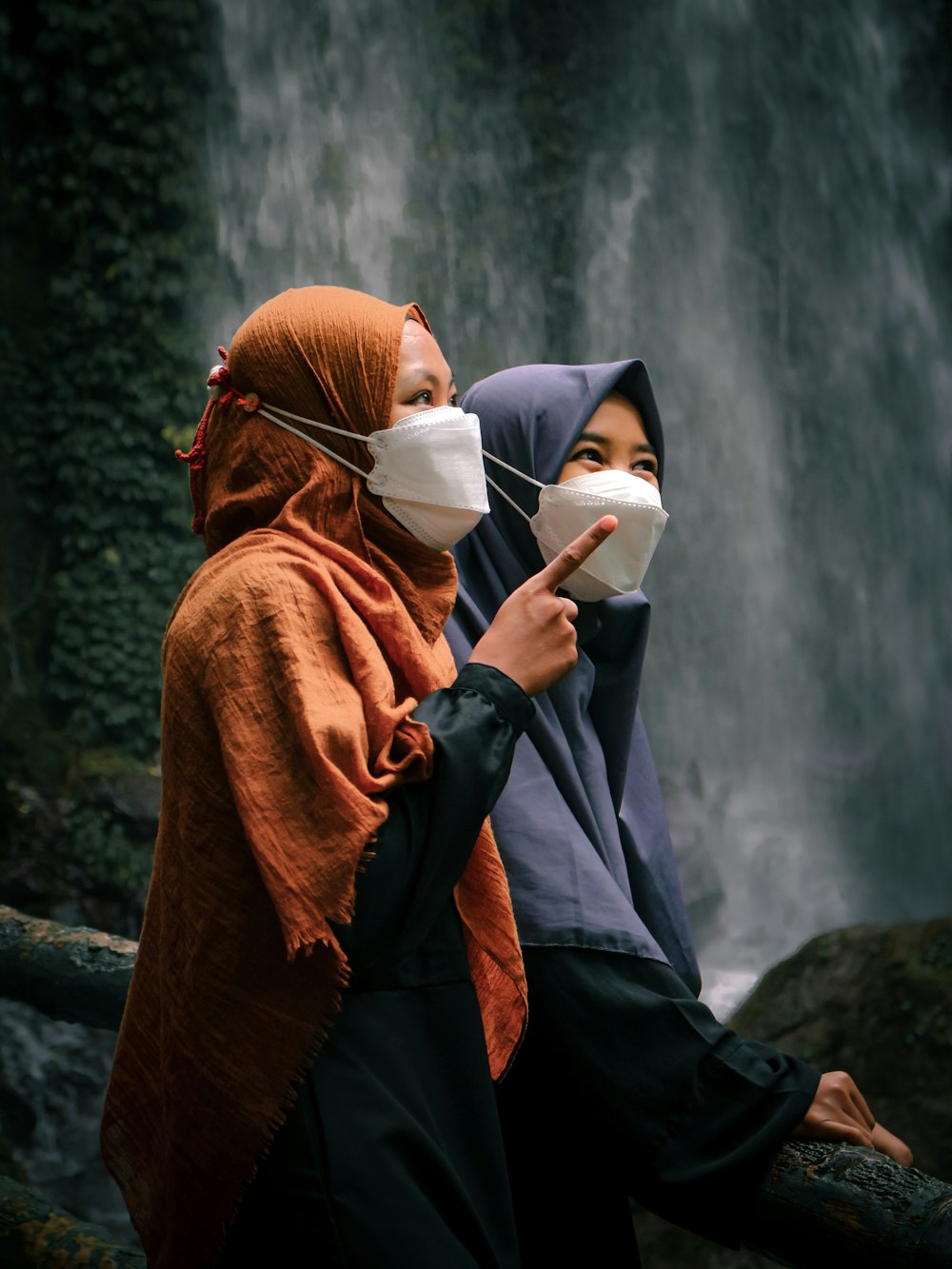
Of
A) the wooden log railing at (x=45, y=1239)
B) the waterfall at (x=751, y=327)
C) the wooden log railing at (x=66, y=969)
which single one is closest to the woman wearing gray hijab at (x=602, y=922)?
the wooden log railing at (x=45, y=1239)

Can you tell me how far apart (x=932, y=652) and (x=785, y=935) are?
2.51m

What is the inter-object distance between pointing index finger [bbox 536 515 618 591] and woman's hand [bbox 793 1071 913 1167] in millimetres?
674

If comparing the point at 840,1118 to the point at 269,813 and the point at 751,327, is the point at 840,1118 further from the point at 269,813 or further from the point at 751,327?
the point at 751,327

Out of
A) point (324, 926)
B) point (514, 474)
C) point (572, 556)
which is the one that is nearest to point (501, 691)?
point (572, 556)

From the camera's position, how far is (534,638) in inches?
57.5

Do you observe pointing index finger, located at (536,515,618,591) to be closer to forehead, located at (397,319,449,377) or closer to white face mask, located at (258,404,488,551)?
white face mask, located at (258,404,488,551)

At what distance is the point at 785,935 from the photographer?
8867mm

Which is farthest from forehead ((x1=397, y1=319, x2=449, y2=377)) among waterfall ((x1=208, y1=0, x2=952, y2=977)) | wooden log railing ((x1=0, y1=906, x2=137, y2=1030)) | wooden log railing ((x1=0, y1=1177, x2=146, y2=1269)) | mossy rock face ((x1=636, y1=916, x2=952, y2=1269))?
waterfall ((x1=208, y1=0, x2=952, y2=977))

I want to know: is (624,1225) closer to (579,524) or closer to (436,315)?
(579,524)

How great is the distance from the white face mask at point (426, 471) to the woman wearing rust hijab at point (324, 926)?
0.07m

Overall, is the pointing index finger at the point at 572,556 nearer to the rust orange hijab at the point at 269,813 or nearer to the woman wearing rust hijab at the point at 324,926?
the woman wearing rust hijab at the point at 324,926

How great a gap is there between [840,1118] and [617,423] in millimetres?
1078

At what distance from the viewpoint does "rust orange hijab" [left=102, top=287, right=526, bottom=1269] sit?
4.17 feet

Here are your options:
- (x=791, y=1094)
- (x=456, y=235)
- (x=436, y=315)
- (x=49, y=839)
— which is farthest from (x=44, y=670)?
(x=791, y=1094)
